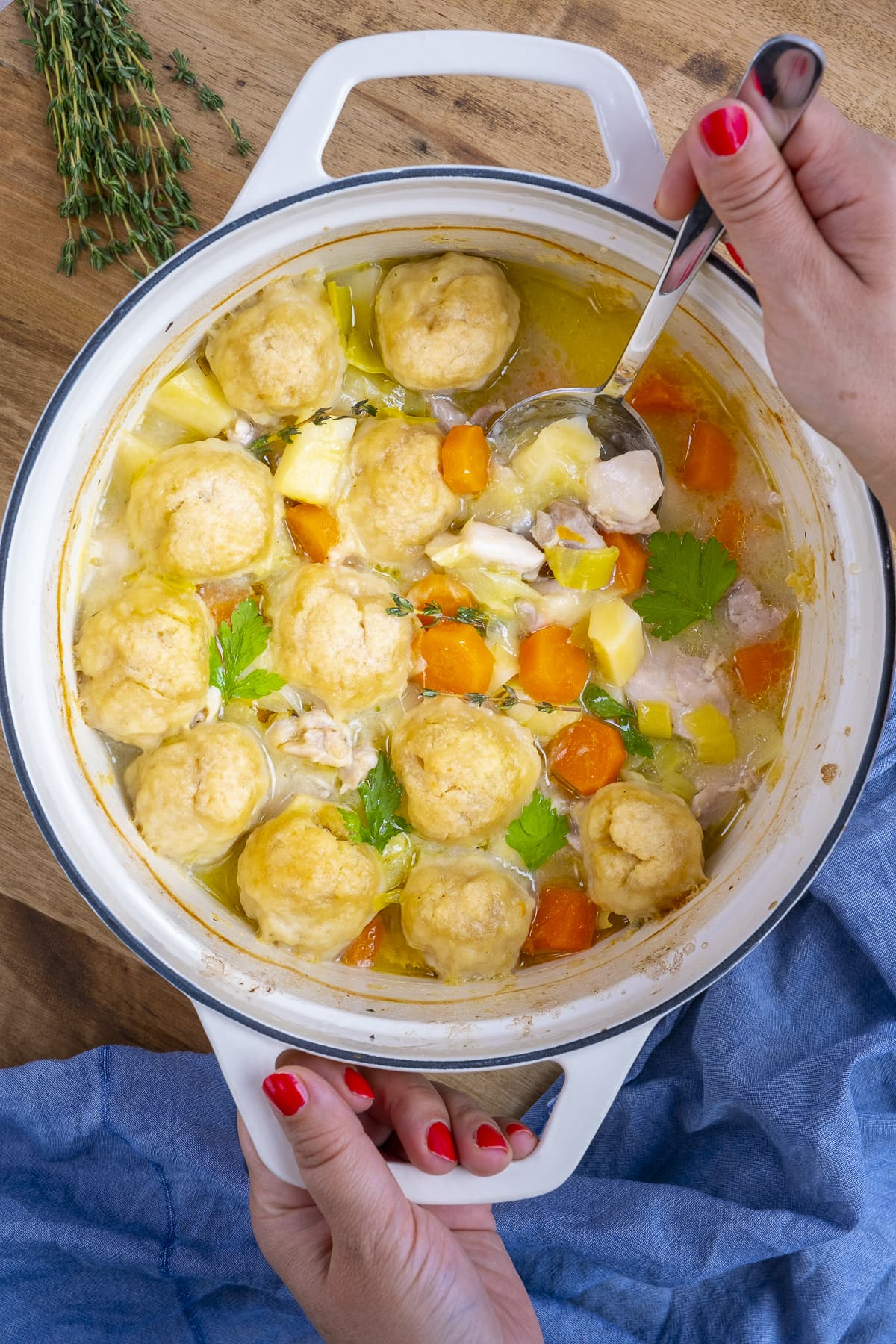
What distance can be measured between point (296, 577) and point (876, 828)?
53.6 inches

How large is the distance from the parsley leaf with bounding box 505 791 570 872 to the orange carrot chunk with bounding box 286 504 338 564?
692 mm

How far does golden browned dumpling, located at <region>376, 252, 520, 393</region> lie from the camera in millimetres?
2014

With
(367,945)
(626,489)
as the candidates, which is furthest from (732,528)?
(367,945)

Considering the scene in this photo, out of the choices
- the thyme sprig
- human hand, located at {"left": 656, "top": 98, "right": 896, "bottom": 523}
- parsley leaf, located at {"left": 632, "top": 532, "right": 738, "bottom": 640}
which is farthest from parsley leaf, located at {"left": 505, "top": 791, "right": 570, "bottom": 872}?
the thyme sprig

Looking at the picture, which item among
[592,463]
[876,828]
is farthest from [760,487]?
[876,828]

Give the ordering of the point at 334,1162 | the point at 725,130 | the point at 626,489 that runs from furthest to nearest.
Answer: the point at 626,489
the point at 334,1162
the point at 725,130

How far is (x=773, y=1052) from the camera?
Result: 219 centimetres

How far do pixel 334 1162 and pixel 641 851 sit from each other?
80cm

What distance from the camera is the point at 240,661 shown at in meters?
2.13

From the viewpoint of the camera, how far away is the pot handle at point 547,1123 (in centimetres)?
180

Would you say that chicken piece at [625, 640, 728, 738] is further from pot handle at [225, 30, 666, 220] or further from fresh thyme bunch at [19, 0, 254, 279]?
fresh thyme bunch at [19, 0, 254, 279]

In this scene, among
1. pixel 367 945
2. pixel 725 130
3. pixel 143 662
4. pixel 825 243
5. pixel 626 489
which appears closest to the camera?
pixel 725 130

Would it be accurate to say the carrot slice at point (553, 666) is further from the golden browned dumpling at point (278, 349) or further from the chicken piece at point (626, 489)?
the golden browned dumpling at point (278, 349)

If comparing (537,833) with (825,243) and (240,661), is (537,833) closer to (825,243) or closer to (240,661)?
(240,661)
